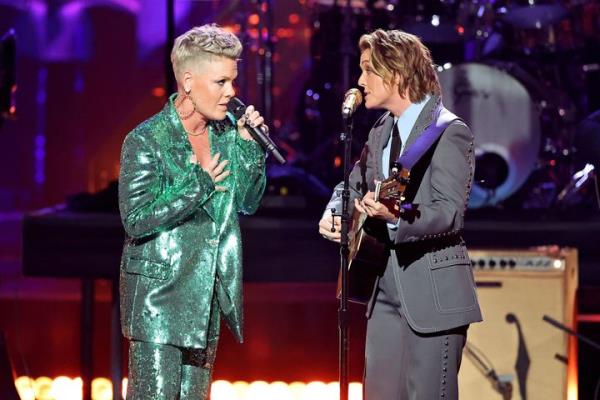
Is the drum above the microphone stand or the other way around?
above

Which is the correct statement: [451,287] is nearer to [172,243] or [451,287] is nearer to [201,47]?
[172,243]

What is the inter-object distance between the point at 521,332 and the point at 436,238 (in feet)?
5.18

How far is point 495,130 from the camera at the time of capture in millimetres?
7129

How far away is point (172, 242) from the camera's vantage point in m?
3.34

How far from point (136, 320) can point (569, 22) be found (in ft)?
17.4

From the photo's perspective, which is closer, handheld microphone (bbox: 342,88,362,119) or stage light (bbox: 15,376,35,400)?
handheld microphone (bbox: 342,88,362,119)

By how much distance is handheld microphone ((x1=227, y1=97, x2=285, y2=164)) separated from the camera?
3.37 m

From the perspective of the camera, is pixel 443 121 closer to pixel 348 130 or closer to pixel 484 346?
pixel 348 130

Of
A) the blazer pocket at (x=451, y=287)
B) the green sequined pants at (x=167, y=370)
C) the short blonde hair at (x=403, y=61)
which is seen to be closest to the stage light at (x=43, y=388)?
the green sequined pants at (x=167, y=370)

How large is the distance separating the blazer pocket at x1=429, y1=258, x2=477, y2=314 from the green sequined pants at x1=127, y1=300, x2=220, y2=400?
0.75 metres

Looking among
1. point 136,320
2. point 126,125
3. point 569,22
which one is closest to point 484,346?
point 136,320

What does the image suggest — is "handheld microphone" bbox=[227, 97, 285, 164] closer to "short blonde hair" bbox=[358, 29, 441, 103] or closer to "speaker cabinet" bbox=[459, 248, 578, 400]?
"short blonde hair" bbox=[358, 29, 441, 103]

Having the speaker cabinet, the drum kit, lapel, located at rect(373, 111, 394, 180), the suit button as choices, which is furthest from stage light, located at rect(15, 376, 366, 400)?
the suit button

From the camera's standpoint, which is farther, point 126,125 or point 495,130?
point 126,125
